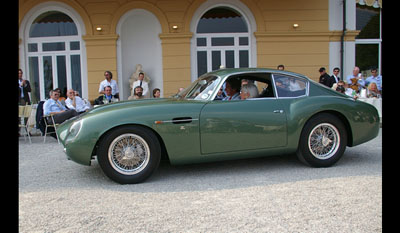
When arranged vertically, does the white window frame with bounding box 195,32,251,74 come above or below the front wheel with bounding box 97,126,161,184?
above

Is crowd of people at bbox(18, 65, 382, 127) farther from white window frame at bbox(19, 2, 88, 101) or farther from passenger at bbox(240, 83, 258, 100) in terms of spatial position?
white window frame at bbox(19, 2, 88, 101)

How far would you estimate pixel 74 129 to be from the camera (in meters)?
4.45

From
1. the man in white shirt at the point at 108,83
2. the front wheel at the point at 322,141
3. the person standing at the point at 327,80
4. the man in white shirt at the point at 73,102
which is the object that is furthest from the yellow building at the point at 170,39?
the front wheel at the point at 322,141

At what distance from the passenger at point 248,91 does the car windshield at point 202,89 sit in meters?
0.42

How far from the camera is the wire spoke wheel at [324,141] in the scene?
16.6 ft

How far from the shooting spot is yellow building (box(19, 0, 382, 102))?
12.1m

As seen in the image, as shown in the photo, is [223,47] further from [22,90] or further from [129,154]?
[129,154]

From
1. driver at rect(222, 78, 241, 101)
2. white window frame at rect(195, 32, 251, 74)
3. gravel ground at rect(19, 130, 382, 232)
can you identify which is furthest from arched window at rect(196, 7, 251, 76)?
gravel ground at rect(19, 130, 382, 232)

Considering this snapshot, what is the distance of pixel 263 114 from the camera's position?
483 cm

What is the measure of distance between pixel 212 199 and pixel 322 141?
216cm

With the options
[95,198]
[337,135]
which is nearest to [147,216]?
[95,198]

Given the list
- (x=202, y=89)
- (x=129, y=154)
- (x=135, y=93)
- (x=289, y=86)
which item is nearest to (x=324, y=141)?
(x=289, y=86)

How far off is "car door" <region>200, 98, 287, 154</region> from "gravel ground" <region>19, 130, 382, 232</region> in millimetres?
431

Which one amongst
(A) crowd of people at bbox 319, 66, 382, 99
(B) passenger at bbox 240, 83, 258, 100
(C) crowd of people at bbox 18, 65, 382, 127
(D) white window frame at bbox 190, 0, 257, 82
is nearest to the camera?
(B) passenger at bbox 240, 83, 258, 100
